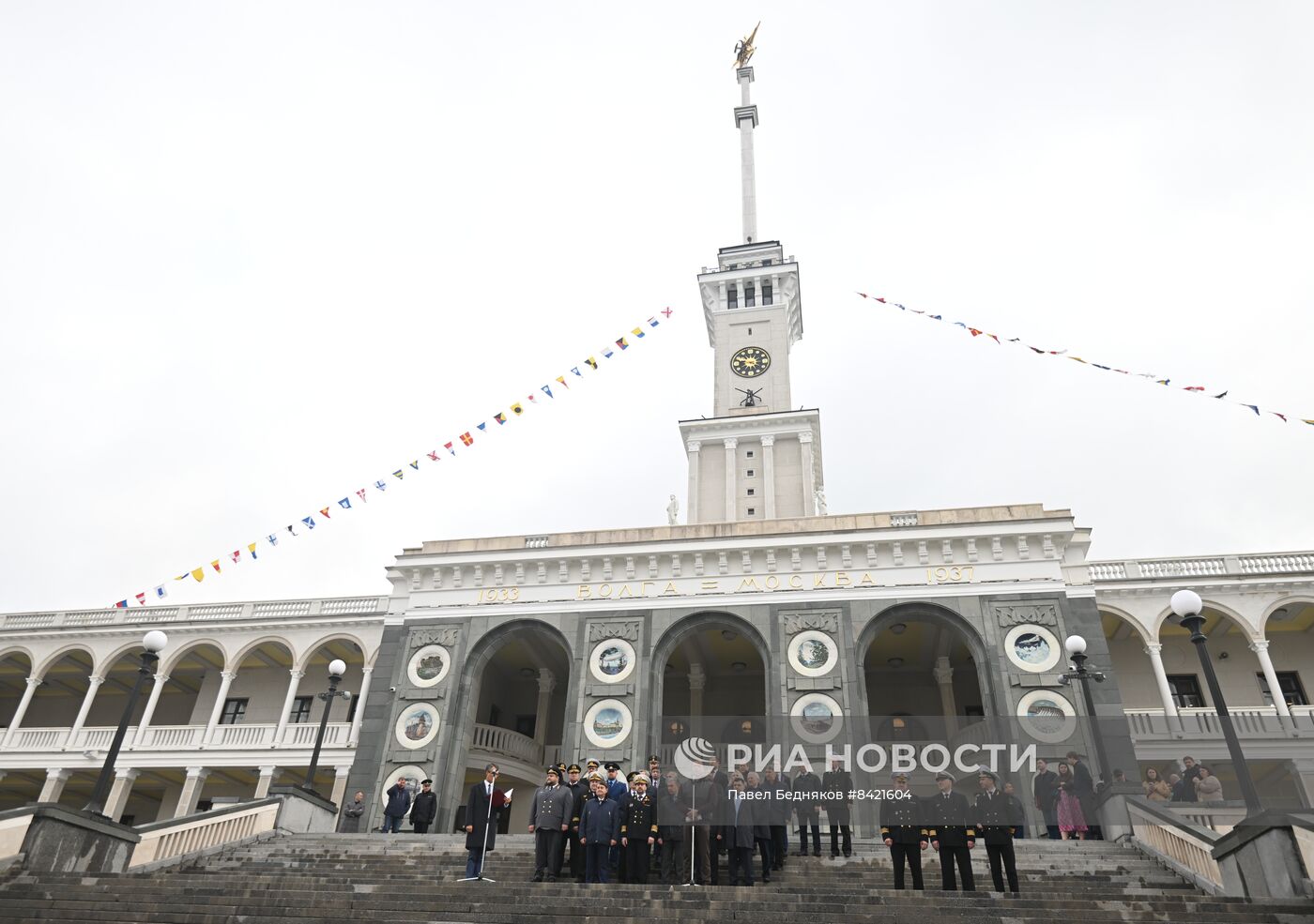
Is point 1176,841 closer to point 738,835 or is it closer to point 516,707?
point 738,835

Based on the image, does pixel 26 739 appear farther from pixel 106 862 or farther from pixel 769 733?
pixel 769 733

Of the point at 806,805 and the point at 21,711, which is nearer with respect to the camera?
the point at 806,805

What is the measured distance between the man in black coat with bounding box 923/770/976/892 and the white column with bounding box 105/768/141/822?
28460 millimetres

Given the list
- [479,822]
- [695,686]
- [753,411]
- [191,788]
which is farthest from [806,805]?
[753,411]

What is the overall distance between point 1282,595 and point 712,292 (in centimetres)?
2650

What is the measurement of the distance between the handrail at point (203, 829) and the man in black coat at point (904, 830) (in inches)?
457

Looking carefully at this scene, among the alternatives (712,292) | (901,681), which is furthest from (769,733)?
(712,292)

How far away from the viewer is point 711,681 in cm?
2936

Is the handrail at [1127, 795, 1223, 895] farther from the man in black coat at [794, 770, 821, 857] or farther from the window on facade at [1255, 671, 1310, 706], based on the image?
the window on facade at [1255, 671, 1310, 706]

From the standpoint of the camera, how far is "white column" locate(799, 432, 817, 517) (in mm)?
35156

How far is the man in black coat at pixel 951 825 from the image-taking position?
35.6 feet

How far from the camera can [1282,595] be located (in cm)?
2450

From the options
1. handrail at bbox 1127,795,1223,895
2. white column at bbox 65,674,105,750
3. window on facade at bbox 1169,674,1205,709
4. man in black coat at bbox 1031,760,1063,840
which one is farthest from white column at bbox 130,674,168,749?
window on facade at bbox 1169,674,1205,709

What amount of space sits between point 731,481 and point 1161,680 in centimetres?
1751
